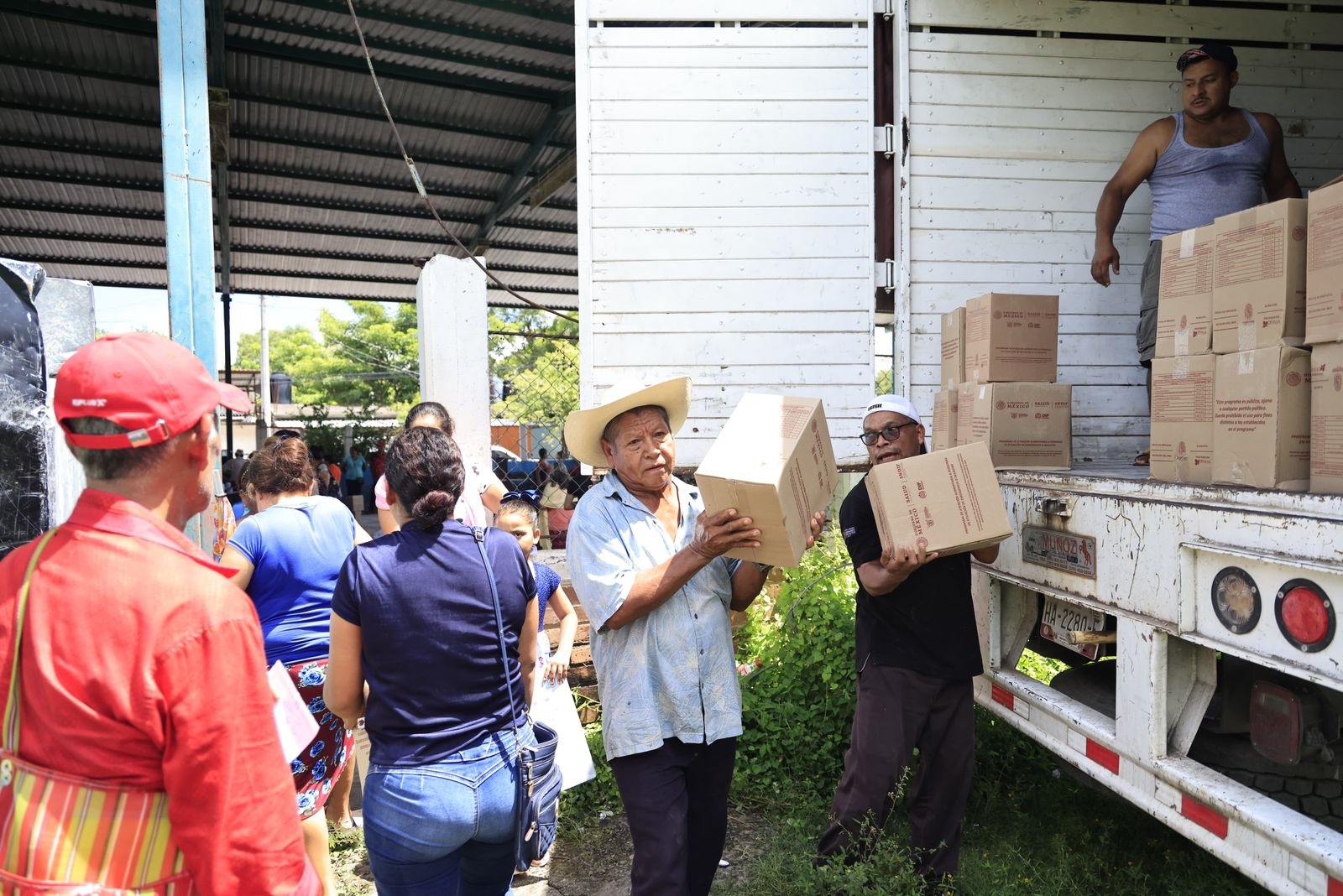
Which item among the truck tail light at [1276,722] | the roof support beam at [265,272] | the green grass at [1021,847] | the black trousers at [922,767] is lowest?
the green grass at [1021,847]

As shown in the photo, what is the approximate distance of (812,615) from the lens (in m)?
4.40

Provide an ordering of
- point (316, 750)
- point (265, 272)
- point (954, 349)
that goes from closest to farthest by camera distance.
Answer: point (316, 750) → point (954, 349) → point (265, 272)

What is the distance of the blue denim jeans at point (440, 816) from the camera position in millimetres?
2180

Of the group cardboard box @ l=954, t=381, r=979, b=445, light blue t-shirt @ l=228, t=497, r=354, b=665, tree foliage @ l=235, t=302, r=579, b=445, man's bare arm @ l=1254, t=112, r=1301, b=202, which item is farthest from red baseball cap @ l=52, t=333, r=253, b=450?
tree foliage @ l=235, t=302, r=579, b=445

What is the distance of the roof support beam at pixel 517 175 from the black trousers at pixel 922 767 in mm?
6279

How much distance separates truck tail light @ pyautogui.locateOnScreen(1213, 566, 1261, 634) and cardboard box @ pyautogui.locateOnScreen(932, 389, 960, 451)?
5.24 feet

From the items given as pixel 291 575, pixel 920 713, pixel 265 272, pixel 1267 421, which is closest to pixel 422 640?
pixel 291 575

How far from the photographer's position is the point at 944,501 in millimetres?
2789

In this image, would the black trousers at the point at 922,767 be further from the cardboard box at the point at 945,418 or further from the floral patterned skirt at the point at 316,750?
the floral patterned skirt at the point at 316,750

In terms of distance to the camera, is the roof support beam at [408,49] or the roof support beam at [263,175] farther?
the roof support beam at [263,175]

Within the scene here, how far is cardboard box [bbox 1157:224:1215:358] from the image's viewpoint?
2.63 m

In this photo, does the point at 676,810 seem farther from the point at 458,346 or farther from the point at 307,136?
the point at 307,136

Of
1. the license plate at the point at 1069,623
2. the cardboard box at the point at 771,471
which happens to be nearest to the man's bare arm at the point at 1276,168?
the license plate at the point at 1069,623

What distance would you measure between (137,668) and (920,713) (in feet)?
8.29
